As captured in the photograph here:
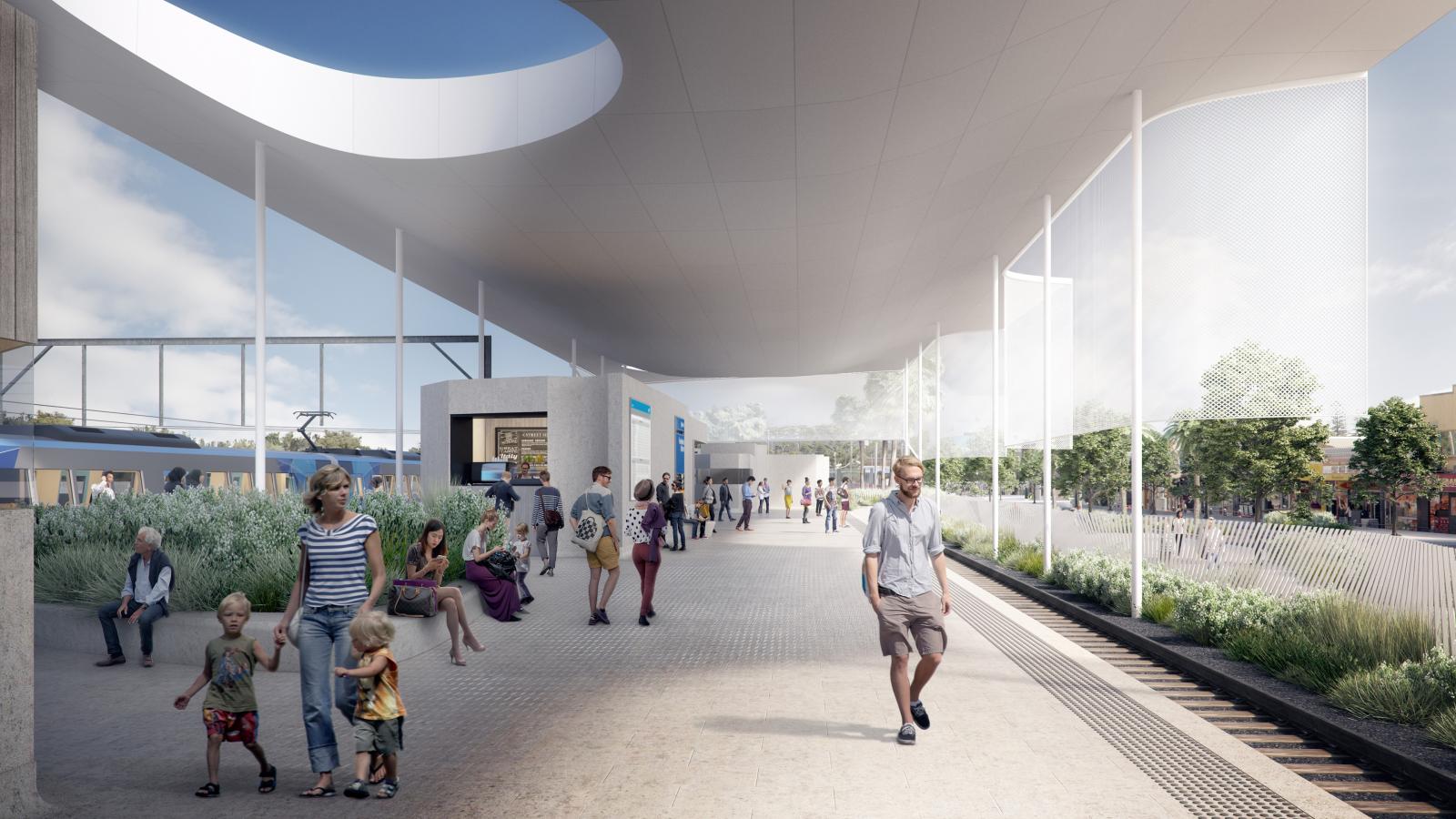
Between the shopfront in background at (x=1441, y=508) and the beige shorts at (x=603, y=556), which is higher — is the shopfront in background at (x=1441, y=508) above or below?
below

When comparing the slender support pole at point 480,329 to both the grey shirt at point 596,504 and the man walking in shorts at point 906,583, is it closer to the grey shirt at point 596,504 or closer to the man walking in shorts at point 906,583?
the grey shirt at point 596,504

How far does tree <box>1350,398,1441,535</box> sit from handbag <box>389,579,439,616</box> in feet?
158

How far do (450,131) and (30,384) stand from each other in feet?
27.0

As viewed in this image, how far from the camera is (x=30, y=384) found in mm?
3826

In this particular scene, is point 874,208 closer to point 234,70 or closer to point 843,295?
point 843,295

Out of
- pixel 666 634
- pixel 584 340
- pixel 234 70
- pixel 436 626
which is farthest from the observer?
pixel 584 340

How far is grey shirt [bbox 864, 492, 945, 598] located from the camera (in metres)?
4.99

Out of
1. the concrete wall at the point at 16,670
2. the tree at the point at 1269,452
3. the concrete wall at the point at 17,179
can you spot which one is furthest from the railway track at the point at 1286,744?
the tree at the point at 1269,452

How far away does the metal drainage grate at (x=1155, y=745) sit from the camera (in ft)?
13.1

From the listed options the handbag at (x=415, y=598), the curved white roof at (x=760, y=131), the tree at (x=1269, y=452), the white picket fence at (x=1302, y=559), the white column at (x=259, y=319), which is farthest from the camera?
the tree at (x=1269, y=452)

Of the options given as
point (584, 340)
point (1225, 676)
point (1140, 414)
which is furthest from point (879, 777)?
point (584, 340)

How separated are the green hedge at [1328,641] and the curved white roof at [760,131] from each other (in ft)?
16.6

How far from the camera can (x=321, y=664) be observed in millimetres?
4105

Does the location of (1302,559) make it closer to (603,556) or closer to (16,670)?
(603,556)
